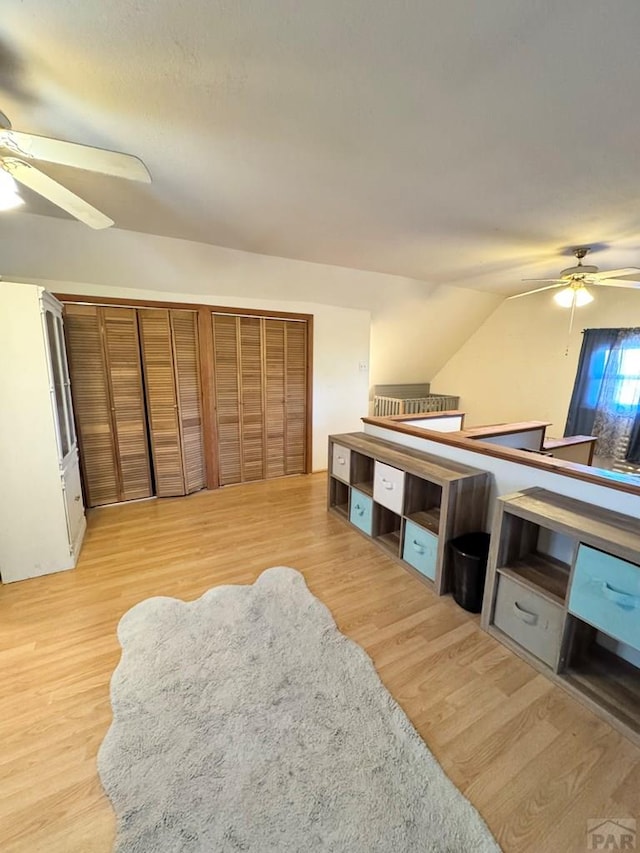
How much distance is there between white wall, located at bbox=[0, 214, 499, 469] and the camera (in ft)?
9.16

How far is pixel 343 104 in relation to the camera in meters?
1.32

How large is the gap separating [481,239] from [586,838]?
131 inches

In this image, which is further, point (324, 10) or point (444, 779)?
point (444, 779)

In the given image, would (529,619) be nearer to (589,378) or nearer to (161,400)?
(161,400)

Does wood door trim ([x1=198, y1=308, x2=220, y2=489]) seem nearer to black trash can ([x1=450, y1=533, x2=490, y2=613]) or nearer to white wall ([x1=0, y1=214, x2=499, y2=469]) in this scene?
white wall ([x1=0, y1=214, x2=499, y2=469])

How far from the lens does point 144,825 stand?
43.2 inches

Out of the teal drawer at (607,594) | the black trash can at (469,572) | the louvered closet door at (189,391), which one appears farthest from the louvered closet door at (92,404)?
the teal drawer at (607,594)

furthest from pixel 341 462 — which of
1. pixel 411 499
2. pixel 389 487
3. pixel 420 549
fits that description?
pixel 420 549

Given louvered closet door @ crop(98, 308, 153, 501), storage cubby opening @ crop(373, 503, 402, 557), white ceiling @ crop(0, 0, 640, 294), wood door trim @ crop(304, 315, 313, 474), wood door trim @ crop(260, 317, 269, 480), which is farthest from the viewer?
wood door trim @ crop(304, 315, 313, 474)

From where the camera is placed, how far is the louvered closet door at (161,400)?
3.39 metres

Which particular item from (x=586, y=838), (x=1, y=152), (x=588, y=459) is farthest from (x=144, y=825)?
(x=588, y=459)

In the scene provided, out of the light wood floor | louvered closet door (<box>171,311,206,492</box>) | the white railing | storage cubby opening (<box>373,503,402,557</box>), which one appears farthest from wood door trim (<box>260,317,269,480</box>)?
the white railing

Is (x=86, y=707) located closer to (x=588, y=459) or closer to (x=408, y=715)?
(x=408, y=715)

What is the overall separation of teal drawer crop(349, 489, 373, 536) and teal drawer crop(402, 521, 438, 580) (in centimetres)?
42
